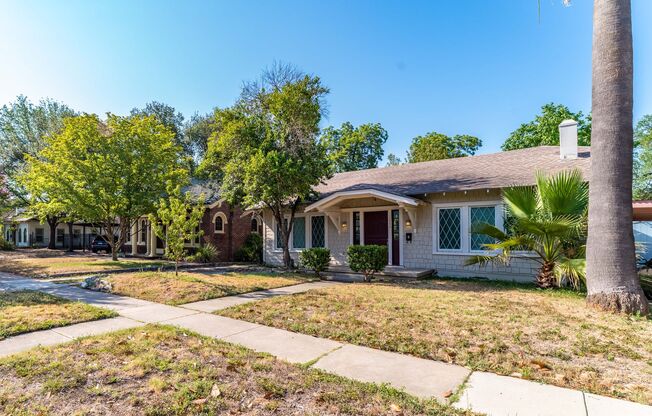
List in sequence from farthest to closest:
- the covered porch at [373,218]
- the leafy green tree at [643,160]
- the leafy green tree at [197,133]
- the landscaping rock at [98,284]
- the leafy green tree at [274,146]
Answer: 1. the leafy green tree at [197,133]
2. the leafy green tree at [643,160]
3. the covered porch at [373,218]
4. the leafy green tree at [274,146]
5. the landscaping rock at [98,284]

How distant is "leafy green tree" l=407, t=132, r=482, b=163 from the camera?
3422 cm

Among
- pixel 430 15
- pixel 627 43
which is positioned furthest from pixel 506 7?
pixel 627 43

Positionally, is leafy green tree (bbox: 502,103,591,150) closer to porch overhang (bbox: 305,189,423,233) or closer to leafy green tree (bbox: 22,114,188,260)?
porch overhang (bbox: 305,189,423,233)

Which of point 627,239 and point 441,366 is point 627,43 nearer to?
point 627,239

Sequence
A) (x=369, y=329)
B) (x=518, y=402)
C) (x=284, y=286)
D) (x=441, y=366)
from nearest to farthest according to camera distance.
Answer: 1. (x=518, y=402)
2. (x=441, y=366)
3. (x=369, y=329)
4. (x=284, y=286)

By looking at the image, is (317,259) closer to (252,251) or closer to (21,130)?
(252,251)

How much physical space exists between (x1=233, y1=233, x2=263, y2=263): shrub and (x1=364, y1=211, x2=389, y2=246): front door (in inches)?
274

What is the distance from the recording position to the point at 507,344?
4.67 meters

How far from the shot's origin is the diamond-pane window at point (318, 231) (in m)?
14.9

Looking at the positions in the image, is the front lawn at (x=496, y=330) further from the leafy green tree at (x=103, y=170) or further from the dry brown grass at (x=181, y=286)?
the leafy green tree at (x=103, y=170)

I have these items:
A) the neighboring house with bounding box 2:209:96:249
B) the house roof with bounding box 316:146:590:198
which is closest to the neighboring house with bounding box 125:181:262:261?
the house roof with bounding box 316:146:590:198

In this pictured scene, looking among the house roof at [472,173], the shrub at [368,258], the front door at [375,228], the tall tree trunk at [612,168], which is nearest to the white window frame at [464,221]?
the house roof at [472,173]

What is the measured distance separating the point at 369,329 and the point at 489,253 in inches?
285

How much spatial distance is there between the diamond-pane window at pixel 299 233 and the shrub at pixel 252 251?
3.38 metres
